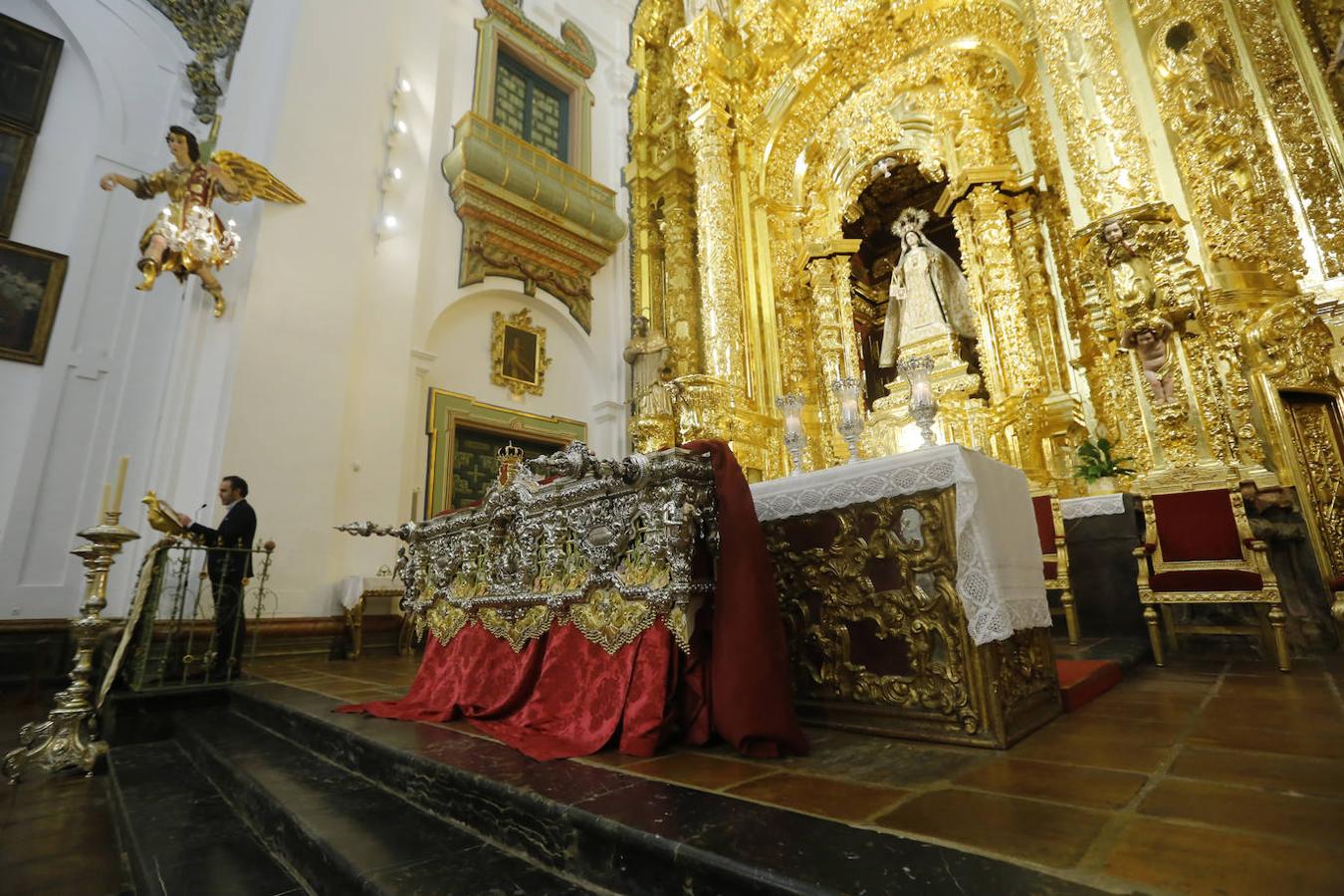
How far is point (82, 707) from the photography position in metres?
2.87

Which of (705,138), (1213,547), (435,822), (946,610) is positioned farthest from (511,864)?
(705,138)

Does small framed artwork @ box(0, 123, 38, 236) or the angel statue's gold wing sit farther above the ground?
small framed artwork @ box(0, 123, 38, 236)

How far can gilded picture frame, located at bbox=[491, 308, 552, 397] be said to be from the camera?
7.54 m

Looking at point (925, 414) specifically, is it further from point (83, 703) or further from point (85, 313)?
point (85, 313)

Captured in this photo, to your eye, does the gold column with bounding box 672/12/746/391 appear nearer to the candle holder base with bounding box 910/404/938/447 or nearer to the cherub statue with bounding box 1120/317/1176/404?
the cherub statue with bounding box 1120/317/1176/404

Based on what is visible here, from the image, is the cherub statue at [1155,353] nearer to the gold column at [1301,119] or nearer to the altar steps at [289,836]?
the gold column at [1301,119]

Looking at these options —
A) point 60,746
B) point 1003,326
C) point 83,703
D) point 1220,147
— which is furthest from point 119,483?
point 1220,147

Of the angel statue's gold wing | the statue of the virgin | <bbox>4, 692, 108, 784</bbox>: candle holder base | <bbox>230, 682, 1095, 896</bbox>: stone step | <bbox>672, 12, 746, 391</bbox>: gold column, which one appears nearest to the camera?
<bbox>230, 682, 1095, 896</bbox>: stone step

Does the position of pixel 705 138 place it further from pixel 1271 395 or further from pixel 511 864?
pixel 511 864

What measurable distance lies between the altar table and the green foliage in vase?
283cm

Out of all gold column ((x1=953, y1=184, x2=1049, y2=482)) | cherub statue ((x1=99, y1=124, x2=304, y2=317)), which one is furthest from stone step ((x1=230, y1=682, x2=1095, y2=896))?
cherub statue ((x1=99, y1=124, x2=304, y2=317))

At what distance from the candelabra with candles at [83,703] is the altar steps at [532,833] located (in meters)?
1.18

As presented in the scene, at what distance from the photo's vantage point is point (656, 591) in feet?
6.29

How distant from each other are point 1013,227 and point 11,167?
33.5 feet
